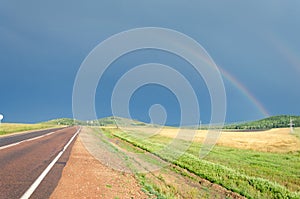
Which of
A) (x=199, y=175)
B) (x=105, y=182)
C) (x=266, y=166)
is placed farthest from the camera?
(x=266, y=166)

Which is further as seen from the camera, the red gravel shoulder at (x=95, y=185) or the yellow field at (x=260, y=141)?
the yellow field at (x=260, y=141)

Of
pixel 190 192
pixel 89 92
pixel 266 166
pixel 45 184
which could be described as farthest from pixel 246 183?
pixel 89 92

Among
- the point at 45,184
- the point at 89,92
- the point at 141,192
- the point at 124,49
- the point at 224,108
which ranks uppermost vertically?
the point at 124,49

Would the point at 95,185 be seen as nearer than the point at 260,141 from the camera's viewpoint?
Yes

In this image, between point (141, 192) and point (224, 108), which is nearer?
point (141, 192)

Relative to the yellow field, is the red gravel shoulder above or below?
above

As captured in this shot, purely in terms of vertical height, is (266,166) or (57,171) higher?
(57,171)

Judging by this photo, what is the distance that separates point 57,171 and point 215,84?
62.2 ft

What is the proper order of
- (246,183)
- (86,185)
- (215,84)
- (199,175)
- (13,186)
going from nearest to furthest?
(13,186) → (86,185) → (246,183) → (199,175) → (215,84)

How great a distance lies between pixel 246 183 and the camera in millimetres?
14805

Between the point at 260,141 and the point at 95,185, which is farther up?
the point at 95,185

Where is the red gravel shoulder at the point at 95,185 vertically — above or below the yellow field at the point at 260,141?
above

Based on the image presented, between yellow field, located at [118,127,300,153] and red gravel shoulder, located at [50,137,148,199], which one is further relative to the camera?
yellow field, located at [118,127,300,153]

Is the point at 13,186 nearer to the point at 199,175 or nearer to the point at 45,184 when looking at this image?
the point at 45,184
